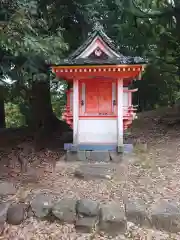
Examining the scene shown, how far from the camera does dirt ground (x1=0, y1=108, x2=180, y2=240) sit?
4.73 m

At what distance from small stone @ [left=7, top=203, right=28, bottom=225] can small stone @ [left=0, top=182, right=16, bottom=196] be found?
A: 519 millimetres

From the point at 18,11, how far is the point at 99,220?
3.50 meters

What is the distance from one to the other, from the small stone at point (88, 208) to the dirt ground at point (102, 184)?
0.29 meters

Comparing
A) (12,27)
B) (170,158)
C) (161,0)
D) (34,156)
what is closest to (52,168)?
(34,156)

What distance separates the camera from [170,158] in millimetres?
7254

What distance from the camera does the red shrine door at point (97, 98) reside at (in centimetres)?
721

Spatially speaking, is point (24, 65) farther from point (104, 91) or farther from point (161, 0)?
point (161, 0)

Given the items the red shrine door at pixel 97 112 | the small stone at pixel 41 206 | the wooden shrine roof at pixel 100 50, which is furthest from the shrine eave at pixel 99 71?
the small stone at pixel 41 206

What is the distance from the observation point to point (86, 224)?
4.83 m

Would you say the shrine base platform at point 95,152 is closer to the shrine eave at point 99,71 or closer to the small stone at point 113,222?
the shrine eave at point 99,71

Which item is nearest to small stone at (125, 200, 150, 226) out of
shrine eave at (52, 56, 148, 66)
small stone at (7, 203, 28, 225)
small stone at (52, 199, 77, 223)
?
small stone at (52, 199, 77, 223)

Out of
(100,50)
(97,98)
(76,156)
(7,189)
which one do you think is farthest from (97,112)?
(7,189)

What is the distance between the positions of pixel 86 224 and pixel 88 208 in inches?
10.4

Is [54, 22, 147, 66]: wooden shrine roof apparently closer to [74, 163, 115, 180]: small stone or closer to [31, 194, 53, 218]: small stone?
[74, 163, 115, 180]: small stone
